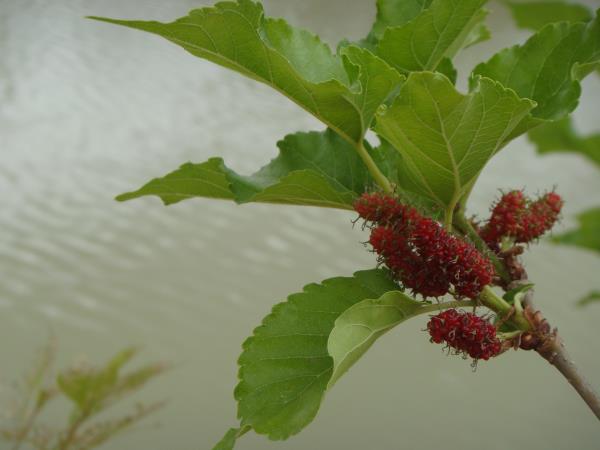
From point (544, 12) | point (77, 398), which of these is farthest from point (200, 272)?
point (544, 12)

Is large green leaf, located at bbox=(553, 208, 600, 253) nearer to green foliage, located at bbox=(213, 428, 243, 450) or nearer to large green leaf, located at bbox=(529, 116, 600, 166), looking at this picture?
large green leaf, located at bbox=(529, 116, 600, 166)

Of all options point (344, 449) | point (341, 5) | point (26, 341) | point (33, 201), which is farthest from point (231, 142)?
point (341, 5)

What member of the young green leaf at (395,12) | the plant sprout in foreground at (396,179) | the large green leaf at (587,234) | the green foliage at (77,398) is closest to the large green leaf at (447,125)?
the plant sprout in foreground at (396,179)

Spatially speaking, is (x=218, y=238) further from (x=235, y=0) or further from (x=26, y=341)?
(x=235, y=0)

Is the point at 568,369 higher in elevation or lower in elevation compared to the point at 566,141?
lower

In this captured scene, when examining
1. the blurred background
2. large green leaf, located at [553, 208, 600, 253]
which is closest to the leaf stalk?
large green leaf, located at [553, 208, 600, 253]

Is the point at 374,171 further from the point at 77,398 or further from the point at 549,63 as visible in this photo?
the point at 77,398
